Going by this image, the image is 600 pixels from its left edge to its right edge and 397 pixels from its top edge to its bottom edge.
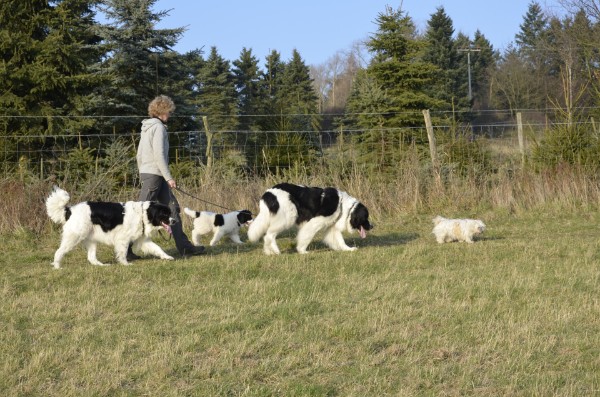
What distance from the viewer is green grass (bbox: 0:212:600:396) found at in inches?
168

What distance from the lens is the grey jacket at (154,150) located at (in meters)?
8.66

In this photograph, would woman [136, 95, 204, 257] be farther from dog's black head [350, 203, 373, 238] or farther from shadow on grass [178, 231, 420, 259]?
dog's black head [350, 203, 373, 238]

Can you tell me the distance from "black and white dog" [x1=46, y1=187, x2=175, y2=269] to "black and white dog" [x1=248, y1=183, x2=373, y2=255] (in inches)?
48.9

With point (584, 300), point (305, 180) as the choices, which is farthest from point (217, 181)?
point (584, 300)

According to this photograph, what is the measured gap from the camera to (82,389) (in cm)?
413

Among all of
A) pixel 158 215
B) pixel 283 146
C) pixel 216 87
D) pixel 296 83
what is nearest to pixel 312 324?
pixel 158 215

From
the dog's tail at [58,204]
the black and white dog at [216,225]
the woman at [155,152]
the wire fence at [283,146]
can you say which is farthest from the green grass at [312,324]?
the wire fence at [283,146]

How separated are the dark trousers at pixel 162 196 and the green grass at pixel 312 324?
493 mm

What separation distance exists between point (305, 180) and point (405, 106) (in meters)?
11.4

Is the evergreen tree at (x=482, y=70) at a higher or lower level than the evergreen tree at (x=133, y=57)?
higher

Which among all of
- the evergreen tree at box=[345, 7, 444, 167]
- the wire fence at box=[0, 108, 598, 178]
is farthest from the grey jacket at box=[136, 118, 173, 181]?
the evergreen tree at box=[345, 7, 444, 167]

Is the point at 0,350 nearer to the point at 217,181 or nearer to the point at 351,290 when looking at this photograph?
the point at 351,290

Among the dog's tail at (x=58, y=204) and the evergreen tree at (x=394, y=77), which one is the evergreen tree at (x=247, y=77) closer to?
the evergreen tree at (x=394, y=77)

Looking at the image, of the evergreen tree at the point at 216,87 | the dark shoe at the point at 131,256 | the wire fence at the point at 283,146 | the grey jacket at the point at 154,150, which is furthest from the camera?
the evergreen tree at the point at 216,87
